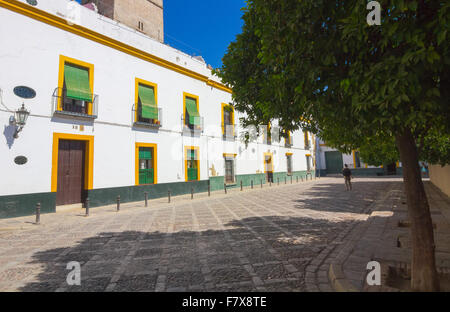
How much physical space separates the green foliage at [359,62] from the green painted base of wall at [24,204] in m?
9.88

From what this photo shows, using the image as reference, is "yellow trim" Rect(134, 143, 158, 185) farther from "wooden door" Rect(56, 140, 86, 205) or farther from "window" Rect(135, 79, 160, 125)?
"wooden door" Rect(56, 140, 86, 205)

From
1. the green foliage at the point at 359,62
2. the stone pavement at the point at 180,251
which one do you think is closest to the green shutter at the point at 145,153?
the stone pavement at the point at 180,251

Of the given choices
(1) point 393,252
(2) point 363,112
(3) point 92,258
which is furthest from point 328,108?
(3) point 92,258

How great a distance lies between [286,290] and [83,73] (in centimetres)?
1201

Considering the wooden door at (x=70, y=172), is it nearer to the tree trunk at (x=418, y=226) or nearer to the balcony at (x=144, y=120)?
the balcony at (x=144, y=120)

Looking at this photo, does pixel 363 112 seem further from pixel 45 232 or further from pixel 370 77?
pixel 45 232

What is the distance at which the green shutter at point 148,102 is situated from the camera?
1312cm

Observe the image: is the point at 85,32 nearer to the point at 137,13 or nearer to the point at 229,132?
the point at 137,13

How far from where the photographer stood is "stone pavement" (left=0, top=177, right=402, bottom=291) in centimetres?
333

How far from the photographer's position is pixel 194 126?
1617 cm

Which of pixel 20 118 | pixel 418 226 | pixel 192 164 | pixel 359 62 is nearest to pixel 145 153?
pixel 192 164

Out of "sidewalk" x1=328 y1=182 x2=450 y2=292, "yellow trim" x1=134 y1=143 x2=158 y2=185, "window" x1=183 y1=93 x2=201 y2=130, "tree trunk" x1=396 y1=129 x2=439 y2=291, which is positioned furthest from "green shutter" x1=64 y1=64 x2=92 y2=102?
"tree trunk" x1=396 y1=129 x2=439 y2=291

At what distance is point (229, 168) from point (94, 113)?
34.3 ft

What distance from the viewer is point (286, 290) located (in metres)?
3.02
